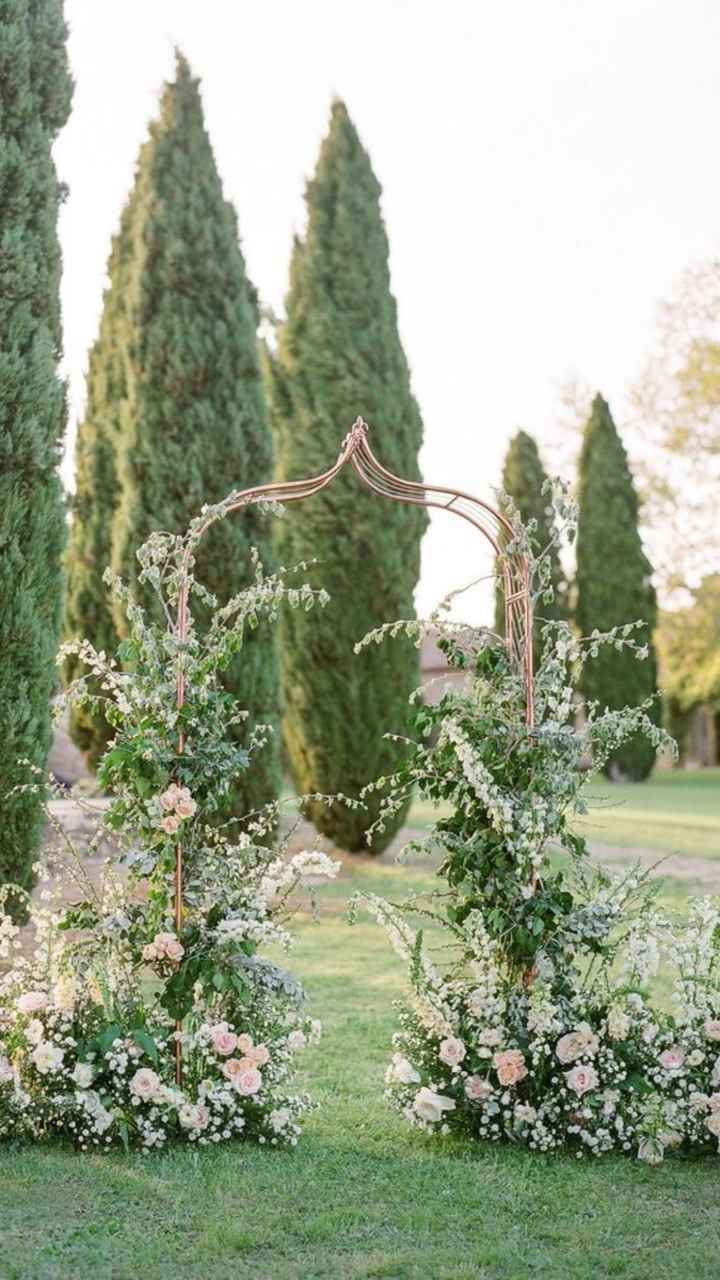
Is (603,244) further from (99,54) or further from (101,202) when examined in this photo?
(101,202)

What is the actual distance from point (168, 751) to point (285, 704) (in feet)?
25.7

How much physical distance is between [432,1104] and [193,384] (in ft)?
23.6

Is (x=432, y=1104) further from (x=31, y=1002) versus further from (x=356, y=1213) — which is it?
(x=31, y=1002)

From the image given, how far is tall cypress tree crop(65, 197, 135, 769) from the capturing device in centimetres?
1316

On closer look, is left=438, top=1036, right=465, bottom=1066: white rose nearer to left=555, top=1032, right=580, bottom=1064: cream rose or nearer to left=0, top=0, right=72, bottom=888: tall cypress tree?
left=555, top=1032, right=580, bottom=1064: cream rose

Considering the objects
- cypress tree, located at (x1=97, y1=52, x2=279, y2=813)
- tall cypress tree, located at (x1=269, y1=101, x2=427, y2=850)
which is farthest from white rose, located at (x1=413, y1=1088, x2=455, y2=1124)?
tall cypress tree, located at (x1=269, y1=101, x2=427, y2=850)

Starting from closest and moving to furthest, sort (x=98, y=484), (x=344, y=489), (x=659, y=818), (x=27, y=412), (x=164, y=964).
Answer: (x=164, y=964)
(x=27, y=412)
(x=344, y=489)
(x=98, y=484)
(x=659, y=818)

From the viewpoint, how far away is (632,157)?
9.58m

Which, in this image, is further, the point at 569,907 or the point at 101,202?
the point at 101,202

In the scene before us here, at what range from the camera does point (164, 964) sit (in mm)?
4367

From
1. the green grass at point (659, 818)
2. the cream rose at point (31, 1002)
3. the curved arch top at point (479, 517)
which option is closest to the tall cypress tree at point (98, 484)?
the green grass at point (659, 818)

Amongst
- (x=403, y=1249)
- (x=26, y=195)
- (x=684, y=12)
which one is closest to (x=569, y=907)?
(x=403, y=1249)

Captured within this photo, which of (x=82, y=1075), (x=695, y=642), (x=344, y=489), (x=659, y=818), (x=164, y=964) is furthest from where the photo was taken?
(x=695, y=642)

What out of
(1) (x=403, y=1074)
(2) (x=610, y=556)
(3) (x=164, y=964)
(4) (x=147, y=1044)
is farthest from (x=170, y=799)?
(2) (x=610, y=556)
